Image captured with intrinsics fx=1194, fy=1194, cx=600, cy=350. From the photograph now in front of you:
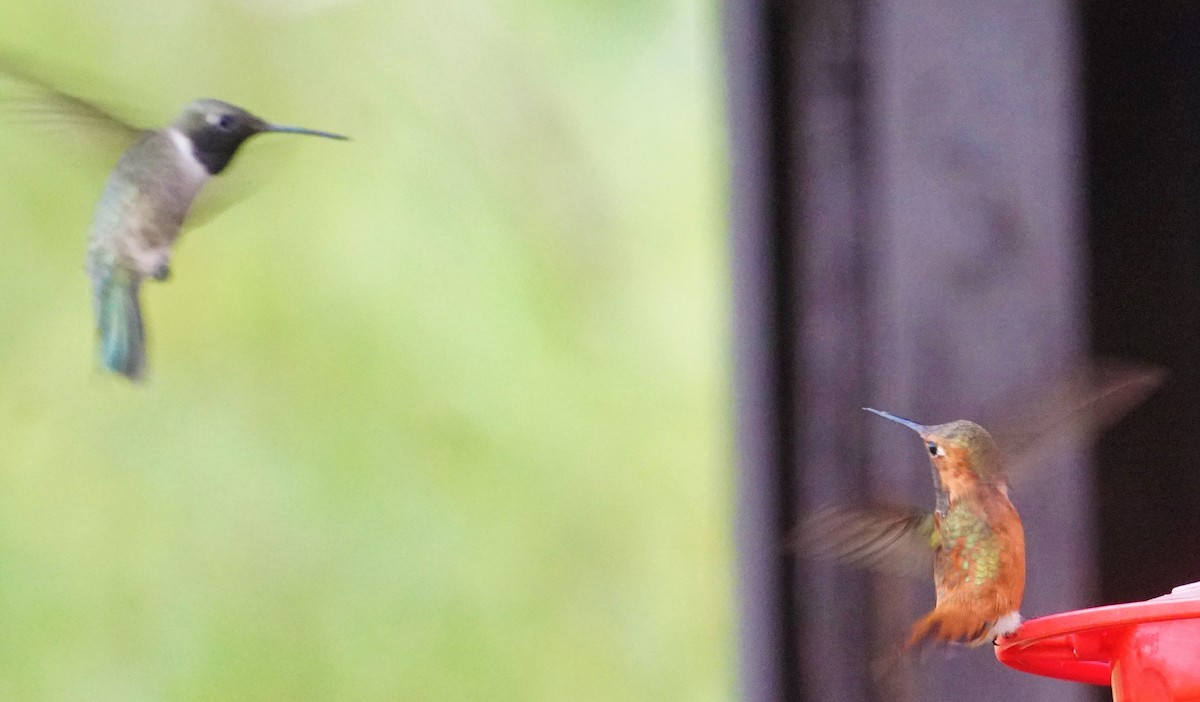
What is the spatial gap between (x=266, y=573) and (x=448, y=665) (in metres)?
0.35

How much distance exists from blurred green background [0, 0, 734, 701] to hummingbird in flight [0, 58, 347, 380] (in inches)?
10.4

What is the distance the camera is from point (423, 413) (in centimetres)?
213

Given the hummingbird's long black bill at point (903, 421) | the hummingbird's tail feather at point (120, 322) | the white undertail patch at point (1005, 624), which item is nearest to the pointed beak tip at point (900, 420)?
the hummingbird's long black bill at point (903, 421)

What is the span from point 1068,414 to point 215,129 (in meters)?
1.10

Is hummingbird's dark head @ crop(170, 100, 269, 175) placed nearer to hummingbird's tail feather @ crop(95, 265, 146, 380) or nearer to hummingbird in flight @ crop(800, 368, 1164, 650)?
hummingbird's tail feather @ crop(95, 265, 146, 380)

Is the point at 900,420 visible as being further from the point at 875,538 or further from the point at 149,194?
the point at 149,194

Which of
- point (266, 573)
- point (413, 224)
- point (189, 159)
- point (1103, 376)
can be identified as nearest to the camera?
point (1103, 376)

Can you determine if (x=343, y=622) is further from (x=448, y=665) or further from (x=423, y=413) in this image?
(x=423, y=413)

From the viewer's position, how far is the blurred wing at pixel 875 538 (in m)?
1.04

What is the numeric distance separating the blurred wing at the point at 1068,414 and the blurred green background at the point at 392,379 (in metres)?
0.81

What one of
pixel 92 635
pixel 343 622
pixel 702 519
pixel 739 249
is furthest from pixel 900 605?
pixel 92 635

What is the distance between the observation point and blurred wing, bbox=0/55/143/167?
1.44 metres

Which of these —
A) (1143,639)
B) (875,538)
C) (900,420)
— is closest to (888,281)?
(900,420)

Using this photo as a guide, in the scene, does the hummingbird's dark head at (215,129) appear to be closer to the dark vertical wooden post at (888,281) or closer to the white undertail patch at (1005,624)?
the dark vertical wooden post at (888,281)
